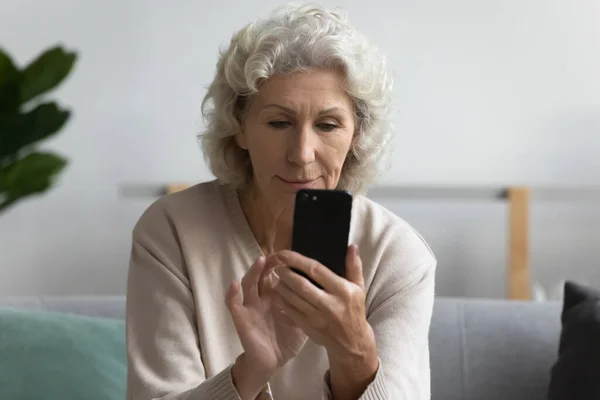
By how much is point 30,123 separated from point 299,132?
2.98ft

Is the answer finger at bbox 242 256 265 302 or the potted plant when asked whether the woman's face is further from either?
the potted plant

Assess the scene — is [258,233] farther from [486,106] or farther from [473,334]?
[486,106]

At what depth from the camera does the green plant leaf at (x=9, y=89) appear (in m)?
1.76

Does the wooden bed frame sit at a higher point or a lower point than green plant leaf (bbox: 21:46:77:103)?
lower

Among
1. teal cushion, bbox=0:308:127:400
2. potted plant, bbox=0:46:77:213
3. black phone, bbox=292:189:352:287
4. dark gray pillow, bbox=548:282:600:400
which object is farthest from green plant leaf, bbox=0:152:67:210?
dark gray pillow, bbox=548:282:600:400

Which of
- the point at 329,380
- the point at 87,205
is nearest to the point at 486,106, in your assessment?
the point at 87,205

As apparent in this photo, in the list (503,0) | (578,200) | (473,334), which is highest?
(503,0)

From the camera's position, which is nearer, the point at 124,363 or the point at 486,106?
the point at 124,363

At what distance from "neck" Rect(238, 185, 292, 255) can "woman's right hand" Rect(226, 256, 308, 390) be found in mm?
267

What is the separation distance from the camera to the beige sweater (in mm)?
1206

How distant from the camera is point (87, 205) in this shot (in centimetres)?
242

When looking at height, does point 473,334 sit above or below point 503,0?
below

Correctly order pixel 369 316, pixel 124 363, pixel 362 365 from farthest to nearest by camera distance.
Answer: pixel 124 363, pixel 369 316, pixel 362 365

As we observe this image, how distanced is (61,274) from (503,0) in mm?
1516
